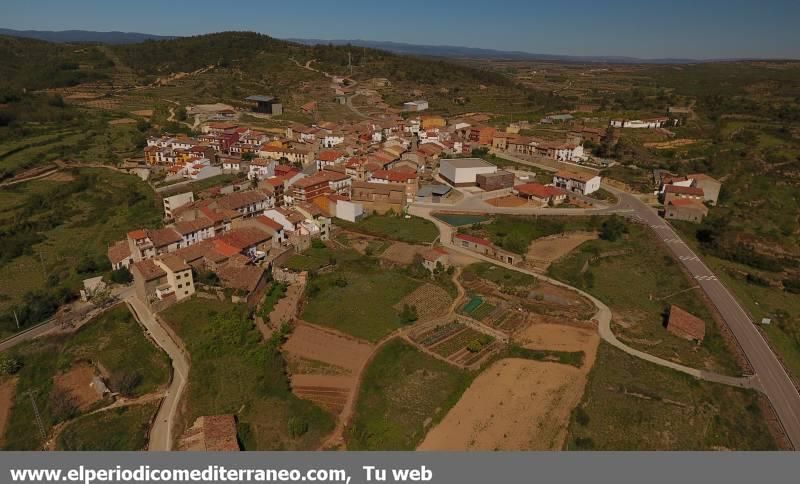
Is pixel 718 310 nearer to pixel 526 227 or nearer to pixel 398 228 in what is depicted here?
pixel 526 227

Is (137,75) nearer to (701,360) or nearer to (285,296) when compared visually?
Answer: (285,296)

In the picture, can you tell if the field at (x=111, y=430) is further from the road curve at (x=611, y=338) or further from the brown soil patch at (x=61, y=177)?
the brown soil patch at (x=61, y=177)

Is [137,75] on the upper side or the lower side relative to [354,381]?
upper

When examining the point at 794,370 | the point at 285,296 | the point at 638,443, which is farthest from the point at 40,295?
the point at 794,370

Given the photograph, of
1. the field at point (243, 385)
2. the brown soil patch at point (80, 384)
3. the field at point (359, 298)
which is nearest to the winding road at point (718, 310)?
the field at point (359, 298)

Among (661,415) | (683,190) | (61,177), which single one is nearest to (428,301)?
(661,415)

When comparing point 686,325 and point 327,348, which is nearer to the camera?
point 327,348
